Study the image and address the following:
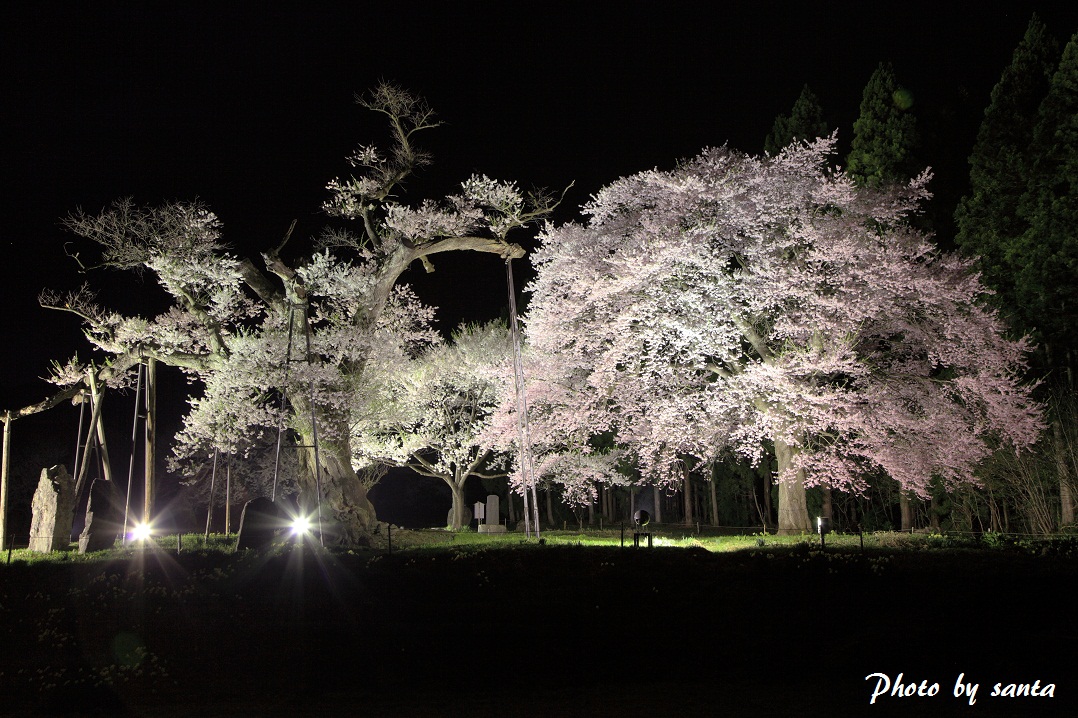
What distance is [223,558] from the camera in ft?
49.9

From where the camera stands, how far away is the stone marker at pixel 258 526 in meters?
17.1

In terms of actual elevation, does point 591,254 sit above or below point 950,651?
above

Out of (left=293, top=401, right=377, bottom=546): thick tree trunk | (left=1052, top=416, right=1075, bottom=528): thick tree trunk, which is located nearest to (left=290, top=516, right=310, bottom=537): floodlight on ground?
(left=293, top=401, right=377, bottom=546): thick tree trunk

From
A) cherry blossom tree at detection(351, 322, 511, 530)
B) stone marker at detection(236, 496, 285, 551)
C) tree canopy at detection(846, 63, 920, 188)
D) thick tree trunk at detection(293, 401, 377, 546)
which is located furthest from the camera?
tree canopy at detection(846, 63, 920, 188)

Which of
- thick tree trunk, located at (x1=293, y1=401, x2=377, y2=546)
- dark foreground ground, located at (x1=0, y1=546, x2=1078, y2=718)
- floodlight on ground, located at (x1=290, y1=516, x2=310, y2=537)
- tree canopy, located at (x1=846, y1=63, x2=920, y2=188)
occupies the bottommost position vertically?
dark foreground ground, located at (x1=0, y1=546, x2=1078, y2=718)

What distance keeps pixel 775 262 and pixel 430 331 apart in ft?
40.4

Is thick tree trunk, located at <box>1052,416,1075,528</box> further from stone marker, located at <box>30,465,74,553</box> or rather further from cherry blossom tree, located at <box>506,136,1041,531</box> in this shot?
stone marker, located at <box>30,465,74,553</box>

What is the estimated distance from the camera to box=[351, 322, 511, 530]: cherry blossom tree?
25.0 m

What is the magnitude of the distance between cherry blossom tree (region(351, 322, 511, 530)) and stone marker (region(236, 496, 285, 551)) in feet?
16.7

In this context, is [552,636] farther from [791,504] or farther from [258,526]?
[791,504]

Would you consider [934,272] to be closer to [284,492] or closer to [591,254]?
[591,254]

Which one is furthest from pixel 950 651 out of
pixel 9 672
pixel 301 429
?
pixel 301 429

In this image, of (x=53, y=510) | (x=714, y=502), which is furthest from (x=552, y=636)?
(x=714, y=502)

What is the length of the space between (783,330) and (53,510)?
19.3 metres
